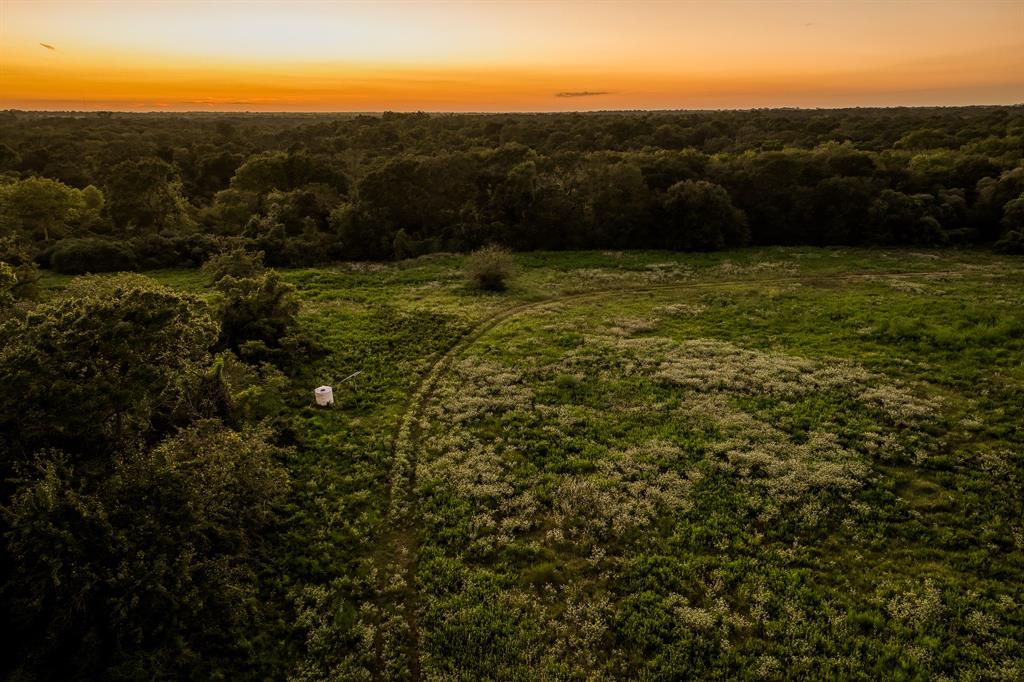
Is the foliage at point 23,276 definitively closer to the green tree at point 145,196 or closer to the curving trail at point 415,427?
the curving trail at point 415,427

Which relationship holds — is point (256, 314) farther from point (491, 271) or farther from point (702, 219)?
point (702, 219)

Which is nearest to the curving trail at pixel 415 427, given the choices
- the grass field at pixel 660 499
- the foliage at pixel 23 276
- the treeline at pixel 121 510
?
the grass field at pixel 660 499

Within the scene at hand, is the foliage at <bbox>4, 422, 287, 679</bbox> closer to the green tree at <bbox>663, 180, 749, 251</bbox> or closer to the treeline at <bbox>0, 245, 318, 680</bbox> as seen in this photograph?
the treeline at <bbox>0, 245, 318, 680</bbox>

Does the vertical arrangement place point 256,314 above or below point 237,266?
below

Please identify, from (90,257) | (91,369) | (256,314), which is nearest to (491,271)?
(256,314)

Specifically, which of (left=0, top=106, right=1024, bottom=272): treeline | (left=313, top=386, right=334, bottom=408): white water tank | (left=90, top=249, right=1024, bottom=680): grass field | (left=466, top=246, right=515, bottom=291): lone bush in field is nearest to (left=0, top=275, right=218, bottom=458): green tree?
(left=90, top=249, right=1024, bottom=680): grass field

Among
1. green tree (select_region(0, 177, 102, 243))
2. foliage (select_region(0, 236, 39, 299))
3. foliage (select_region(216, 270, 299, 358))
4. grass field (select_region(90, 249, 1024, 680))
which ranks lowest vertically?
grass field (select_region(90, 249, 1024, 680))
